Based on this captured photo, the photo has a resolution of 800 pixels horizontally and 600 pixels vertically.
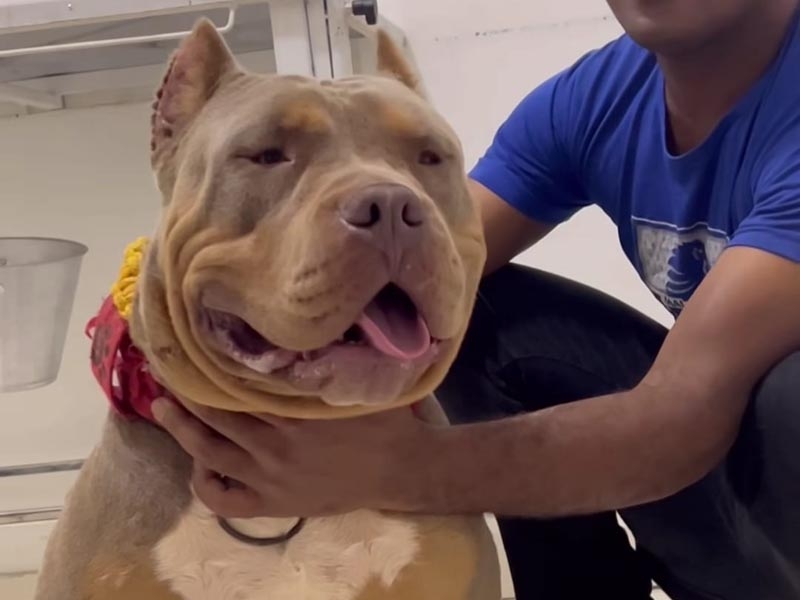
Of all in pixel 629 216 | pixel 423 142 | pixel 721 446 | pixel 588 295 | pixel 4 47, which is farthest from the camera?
pixel 4 47

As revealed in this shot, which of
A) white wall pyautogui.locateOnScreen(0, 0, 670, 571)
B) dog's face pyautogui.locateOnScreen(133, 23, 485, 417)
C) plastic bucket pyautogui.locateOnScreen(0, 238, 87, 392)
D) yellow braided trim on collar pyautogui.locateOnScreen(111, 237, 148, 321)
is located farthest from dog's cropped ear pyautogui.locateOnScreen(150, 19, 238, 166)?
white wall pyautogui.locateOnScreen(0, 0, 670, 571)

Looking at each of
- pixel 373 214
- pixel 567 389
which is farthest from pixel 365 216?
pixel 567 389

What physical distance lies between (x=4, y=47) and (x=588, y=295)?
43.3 inches

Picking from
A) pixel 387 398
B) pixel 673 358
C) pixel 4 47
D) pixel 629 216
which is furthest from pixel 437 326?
pixel 4 47

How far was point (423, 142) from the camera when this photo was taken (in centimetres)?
100

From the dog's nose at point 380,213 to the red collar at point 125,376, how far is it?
1.15ft

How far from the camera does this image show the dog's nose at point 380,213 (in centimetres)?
82

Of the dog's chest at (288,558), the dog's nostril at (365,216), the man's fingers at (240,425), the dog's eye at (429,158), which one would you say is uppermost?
the dog's nostril at (365,216)

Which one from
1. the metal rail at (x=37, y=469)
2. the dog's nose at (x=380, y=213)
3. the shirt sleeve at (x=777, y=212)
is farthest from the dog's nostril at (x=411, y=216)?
the metal rail at (x=37, y=469)

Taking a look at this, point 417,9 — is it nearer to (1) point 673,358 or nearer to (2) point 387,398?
(1) point 673,358

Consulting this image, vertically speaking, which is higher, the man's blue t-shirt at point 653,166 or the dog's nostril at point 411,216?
the dog's nostril at point 411,216

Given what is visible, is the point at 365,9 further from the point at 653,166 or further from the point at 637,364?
the point at 637,364

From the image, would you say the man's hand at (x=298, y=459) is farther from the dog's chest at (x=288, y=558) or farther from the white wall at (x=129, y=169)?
the white wall at (x=129, y=169)

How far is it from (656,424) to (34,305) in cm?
143
